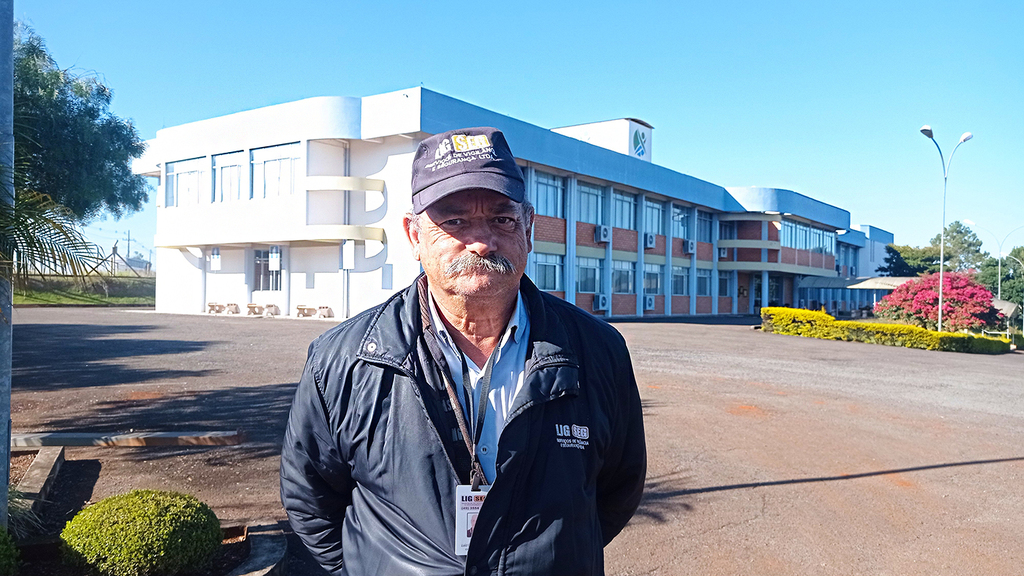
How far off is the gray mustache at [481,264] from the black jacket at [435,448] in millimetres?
149

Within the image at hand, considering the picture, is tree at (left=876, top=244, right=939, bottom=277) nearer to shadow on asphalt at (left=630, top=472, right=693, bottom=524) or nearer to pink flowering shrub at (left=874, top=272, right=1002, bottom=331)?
pink flowering shrub at (left=874, top=272, right=1002, bottom=331)

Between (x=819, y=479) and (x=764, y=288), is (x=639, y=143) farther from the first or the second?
(x=819, y=479)

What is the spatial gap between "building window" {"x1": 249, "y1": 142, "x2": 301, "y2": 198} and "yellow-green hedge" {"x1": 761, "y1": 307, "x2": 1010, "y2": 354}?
2103cm

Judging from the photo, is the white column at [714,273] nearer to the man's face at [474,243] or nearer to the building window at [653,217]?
the building window at [653,217]

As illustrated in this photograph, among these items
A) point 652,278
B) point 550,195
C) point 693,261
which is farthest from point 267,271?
point 693,261

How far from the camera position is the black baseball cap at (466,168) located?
2133 millimetres

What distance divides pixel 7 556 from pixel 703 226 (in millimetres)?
46795

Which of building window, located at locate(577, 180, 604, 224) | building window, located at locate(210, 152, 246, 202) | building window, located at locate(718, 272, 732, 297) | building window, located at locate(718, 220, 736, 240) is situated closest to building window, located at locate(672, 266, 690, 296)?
building window, located at locate(718, 272, 732, 297)

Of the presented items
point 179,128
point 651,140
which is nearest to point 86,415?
point 179,128

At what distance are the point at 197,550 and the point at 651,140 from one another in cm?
4333

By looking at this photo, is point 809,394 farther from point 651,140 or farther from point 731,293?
point 731,293

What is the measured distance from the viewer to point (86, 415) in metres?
8.26

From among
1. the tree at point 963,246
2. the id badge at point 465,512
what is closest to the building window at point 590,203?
the id badge at point 465,512

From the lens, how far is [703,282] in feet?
155
